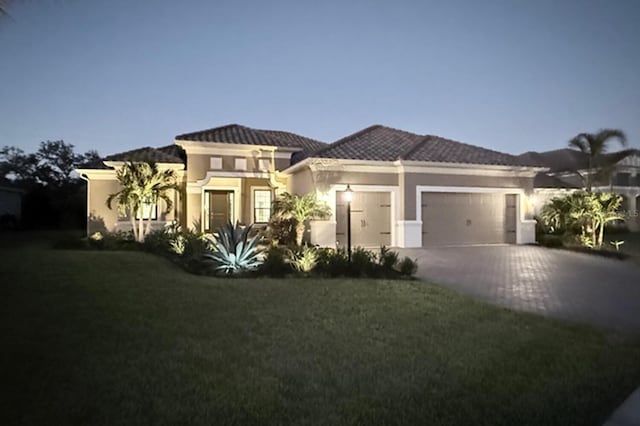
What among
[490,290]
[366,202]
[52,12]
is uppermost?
[52,12]

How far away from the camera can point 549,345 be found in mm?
5273

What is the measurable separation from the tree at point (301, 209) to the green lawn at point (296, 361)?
27.7 ft

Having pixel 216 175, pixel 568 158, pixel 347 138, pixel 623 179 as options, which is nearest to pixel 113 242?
pixel 216 175

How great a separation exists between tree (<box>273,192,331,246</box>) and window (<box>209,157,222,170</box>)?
15.7ft

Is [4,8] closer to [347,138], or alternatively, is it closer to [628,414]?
[628,414]

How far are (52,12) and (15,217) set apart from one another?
119 ft

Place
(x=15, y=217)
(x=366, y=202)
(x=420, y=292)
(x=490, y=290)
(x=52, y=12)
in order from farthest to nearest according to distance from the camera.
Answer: (x=15, y=217)
(x=366, y=202)
(x=490, y=290)
(x=420, y=292)
(x=52, y=12)

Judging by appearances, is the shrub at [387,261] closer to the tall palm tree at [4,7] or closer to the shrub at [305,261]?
the shrub at [305,261]

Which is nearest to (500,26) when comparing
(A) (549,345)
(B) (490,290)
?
(B) (490,290)

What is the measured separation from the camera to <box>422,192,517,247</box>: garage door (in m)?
18.4

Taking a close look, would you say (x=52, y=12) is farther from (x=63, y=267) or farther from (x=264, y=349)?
(x=63, y=267)

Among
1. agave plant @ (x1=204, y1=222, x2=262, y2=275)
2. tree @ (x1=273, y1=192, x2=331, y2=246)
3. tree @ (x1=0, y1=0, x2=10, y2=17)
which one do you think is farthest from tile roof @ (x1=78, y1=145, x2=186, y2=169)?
tree @ (x1=0, y1=0, x2=10, y2=17)

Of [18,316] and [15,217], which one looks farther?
[15,217]

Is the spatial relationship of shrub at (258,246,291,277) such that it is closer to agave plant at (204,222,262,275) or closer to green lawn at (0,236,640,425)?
agave plant at (204,222,262,275)
